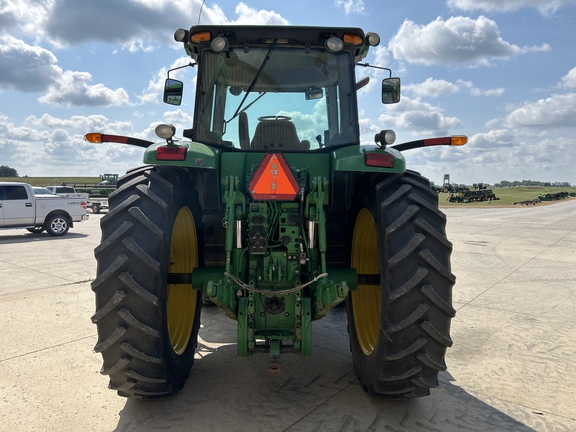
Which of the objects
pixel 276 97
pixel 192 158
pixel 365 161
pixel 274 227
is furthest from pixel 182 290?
pixel 365 161

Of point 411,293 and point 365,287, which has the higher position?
point 411,293

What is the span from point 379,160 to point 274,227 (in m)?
0.93

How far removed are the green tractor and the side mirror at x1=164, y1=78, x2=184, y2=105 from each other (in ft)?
0.05

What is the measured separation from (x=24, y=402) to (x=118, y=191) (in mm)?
1786

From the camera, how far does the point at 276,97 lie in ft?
13.1

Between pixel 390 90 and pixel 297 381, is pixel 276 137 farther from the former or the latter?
pixel 297 381

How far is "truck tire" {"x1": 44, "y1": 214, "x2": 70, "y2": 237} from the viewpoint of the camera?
15.1 metres

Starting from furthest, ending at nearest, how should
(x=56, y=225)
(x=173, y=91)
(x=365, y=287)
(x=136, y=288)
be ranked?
(x=56, y=225) → (x=173, y=91) → (x=365, y=287) → (x=136, y=288)

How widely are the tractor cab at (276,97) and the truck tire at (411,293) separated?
113 cm

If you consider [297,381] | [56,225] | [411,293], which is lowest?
[297,381]

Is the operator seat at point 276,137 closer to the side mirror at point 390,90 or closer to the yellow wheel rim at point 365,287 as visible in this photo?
the yellow wheel rim at point 365,287

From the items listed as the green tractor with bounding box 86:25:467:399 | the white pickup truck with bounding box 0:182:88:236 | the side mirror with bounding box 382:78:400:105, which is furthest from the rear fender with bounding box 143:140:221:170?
the white pickup truck with bounding box 0:182:88:236

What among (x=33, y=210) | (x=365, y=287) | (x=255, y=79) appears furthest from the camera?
(x=33, y=210)

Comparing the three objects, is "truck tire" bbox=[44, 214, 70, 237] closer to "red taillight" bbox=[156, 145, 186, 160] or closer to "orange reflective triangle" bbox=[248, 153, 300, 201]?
"red taillight" bbox=[156, 145, 186, 160]
